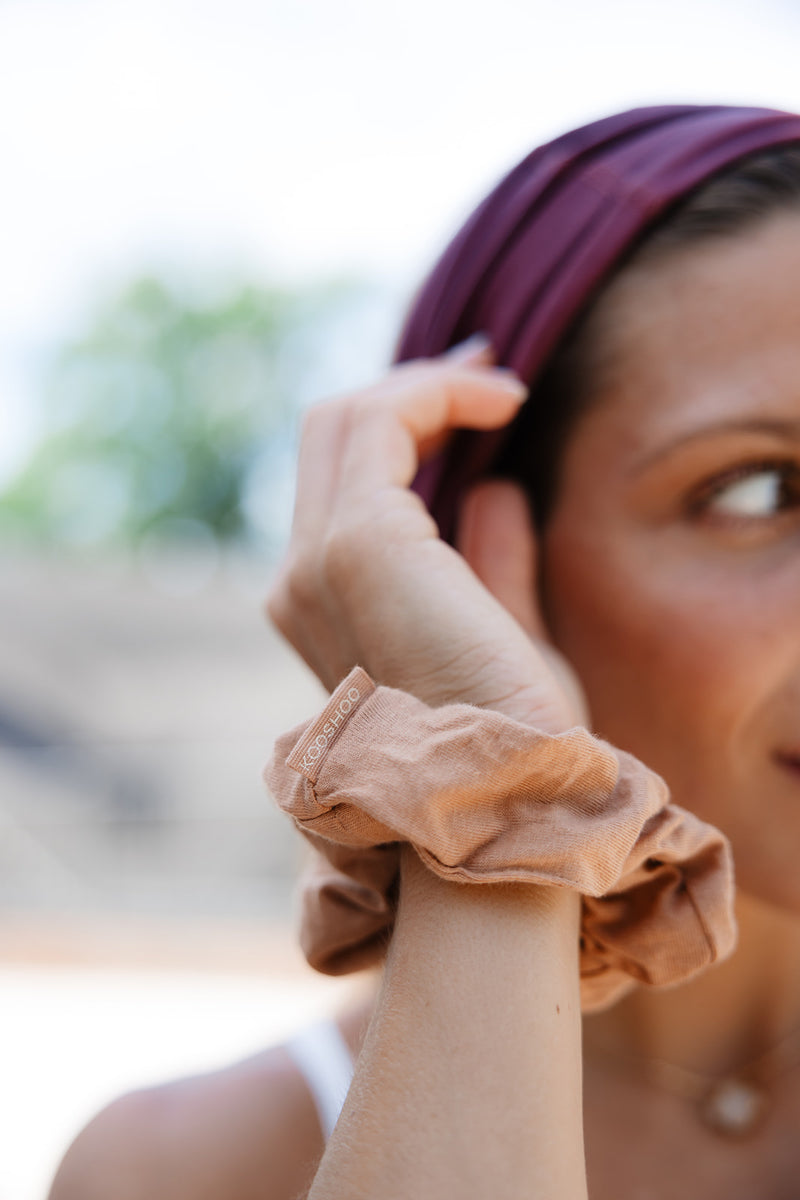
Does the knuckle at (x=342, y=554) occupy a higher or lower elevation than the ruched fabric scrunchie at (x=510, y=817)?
higher

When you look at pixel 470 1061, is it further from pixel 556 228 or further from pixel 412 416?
pixel 556 228

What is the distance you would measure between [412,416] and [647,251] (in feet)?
1.27

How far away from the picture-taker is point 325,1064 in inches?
54.8

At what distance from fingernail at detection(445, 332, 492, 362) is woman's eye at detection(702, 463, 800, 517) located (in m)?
0.39

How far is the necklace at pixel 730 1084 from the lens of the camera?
130 cm

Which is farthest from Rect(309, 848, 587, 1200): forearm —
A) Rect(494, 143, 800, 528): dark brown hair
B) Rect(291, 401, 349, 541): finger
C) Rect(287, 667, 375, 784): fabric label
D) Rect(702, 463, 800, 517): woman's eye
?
Rect(494, 143, 800, 528): dark brown hair

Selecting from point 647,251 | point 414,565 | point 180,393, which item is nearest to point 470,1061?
point 414,565

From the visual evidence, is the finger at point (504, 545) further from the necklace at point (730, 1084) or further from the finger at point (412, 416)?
the necklace at point (730, 1084)

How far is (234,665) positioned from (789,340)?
34.0 ft

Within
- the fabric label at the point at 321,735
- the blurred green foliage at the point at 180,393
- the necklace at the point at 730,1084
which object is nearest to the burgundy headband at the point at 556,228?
the fabric label at the point at 321,735

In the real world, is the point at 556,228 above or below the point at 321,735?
above

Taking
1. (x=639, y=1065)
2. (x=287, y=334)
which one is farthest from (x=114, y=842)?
(x=287, y=334)

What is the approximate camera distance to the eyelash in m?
1.21

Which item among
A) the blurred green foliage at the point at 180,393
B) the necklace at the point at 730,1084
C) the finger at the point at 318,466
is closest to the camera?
the finger at the point at 318,466
